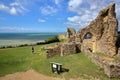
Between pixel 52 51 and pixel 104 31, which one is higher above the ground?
pixel 104 31

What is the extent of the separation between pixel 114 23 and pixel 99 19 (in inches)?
143

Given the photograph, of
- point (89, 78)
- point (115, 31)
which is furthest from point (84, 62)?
point (115, 31)

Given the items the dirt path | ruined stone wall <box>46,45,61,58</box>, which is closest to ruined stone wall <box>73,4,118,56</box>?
ruined stone wall <box>46,45,61,58</box>

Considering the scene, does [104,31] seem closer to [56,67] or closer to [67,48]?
[67,48]

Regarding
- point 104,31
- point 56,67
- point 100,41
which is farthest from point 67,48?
point 104,31

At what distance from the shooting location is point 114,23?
2145cm

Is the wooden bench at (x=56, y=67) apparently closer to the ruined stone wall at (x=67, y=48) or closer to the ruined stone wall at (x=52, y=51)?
the ruined stone wall at (x=52, y=51)

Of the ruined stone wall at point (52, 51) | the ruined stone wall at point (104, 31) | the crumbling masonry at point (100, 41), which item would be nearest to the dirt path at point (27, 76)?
the ruined stone wall at point (52, 51)

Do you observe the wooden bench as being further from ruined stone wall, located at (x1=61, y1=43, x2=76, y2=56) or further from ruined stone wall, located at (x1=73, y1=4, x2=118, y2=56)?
ruined stone wall, located at (x1=73, y1=4, x2=118, y2=56)

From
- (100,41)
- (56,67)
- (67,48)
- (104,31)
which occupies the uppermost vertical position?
(104,31)

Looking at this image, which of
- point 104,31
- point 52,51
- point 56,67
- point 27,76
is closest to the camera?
point 27,76

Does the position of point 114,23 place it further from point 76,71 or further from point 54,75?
point 54,75

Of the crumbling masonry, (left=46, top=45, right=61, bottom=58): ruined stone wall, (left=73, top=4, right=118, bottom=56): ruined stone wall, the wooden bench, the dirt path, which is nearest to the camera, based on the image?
the dirt path

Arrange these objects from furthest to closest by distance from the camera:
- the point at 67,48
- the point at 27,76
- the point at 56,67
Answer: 1. the point at 67,48
2. the point at 56,67
3. the point at 27,76
